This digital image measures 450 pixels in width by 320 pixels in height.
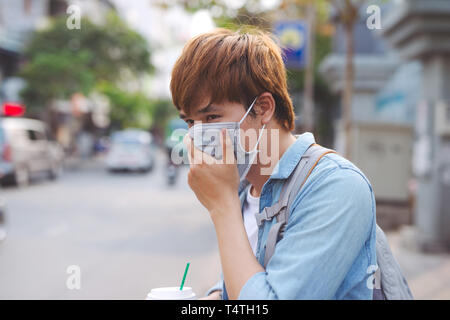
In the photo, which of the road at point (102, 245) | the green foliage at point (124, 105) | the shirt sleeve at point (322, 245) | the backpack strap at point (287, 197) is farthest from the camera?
the green foliage at point (124, 105)

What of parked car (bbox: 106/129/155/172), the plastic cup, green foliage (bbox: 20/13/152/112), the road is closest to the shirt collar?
the plastic cup

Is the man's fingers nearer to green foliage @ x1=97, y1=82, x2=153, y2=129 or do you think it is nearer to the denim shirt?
the denim shirt

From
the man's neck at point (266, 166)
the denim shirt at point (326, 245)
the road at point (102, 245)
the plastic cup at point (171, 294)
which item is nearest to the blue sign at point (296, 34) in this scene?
the road at point (102, 245)

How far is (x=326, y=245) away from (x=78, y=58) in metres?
24.2

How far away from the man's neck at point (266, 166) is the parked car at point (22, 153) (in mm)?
12755

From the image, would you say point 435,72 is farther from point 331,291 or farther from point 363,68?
point 331,291

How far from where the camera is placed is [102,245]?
7418mm

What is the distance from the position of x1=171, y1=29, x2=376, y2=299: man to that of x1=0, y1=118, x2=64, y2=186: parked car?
A: 1281 cm

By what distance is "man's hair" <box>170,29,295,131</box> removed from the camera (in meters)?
1.45

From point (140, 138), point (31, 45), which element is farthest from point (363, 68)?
point (31, 45)

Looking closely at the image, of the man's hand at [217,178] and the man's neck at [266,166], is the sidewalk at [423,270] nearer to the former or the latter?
the man's neck at [266,166]

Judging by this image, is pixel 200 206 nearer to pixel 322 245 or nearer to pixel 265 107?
pixel 265 107

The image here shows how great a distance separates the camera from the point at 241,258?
1288 millimetres

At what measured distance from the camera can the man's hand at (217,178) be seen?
1357 millimetres
